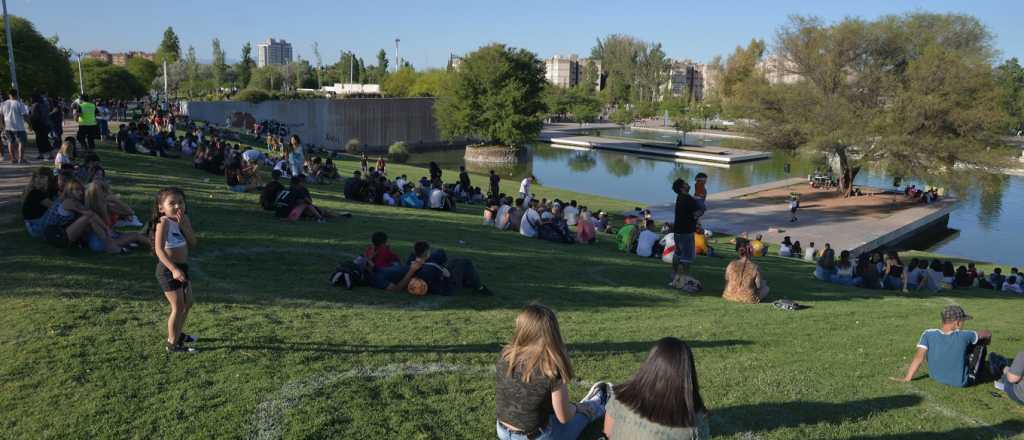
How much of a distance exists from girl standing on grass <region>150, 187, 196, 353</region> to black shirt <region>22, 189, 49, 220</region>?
213 inches

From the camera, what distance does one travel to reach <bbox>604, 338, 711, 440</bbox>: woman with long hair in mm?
3998

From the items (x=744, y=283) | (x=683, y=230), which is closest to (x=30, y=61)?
(x=683, y=230)

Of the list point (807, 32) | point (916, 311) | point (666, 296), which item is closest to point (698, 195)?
point (666, 296)

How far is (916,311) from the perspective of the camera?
12375 mm

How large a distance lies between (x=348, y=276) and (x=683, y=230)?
614 cm

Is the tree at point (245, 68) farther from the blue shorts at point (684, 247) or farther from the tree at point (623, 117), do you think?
the blue shorts at point (684, 247)

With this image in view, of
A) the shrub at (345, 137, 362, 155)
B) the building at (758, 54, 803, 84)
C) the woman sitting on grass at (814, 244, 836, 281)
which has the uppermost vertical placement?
the building at (758, 54, 803, 84)

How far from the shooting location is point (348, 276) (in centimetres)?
984

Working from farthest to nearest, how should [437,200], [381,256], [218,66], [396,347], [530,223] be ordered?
[218,66] < [437,200] < [530,223] < [381,256] < [396,347]

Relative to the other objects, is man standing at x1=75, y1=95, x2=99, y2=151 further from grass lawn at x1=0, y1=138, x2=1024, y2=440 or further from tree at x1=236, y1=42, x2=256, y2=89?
tree at x1=236, y1=42, x2=256, y2=89

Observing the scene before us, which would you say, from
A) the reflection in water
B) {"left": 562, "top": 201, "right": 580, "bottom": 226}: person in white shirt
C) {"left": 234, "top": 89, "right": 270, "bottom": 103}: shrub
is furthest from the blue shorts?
{"left": 234, "top": 89, "right": 270, "bottom": 103}: shrub

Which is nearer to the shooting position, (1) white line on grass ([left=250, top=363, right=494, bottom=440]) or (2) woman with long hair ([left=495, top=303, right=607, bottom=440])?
(2) woman with long hair ([left=495, top=303, right=607, bottom=440])

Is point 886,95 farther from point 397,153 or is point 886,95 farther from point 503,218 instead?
point 397,153

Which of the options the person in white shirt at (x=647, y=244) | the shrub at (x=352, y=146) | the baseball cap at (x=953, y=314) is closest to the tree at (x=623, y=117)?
the shrub at (x=352, y=146)
